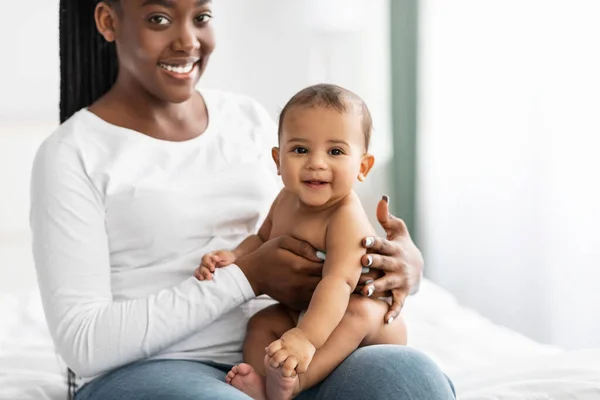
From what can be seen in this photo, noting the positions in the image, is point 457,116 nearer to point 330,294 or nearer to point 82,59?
point 82,59

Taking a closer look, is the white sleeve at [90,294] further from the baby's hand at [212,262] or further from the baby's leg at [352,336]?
the baby's leg at [352,336]

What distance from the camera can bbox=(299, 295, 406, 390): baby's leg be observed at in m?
1.38

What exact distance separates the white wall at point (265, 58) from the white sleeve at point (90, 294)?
141cm

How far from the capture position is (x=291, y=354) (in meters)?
1.29

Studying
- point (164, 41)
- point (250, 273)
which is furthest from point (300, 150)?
point (164, 41)

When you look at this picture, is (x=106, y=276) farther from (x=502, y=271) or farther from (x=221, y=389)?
(x=502, y=271)

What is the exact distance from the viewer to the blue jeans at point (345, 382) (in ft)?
4.27

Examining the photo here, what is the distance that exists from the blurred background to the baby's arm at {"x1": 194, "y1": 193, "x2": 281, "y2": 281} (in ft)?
4.06

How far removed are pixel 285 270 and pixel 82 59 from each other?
638 millimetres

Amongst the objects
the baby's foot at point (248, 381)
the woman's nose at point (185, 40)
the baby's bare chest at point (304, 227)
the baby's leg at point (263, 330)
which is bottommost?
the baby's foot at point (248, 381)

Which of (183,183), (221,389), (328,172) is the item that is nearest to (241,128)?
(183,183)

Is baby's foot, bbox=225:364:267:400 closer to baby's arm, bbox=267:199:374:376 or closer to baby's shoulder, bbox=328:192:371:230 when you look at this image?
baby's arm, bbox=267:199:374:376

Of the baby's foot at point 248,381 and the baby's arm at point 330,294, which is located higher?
the baby's arm at point 330,294

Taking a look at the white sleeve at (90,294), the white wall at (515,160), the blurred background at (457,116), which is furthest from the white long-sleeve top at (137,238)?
the white wall at (515,160)
